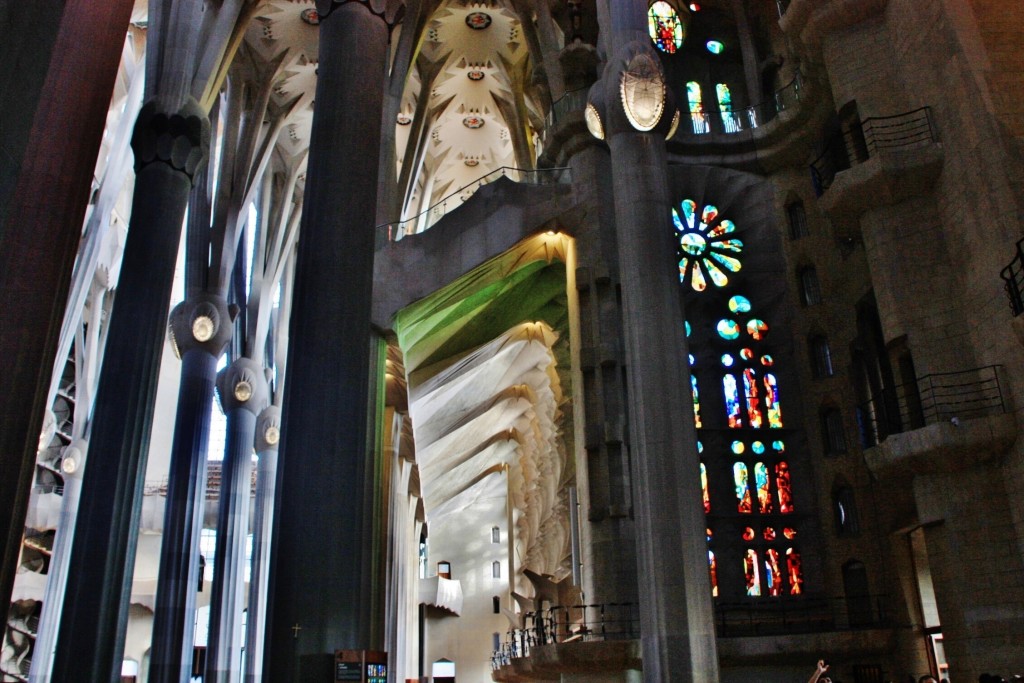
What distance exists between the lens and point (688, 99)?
22516mm

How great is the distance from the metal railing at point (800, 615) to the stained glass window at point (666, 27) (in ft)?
46.0

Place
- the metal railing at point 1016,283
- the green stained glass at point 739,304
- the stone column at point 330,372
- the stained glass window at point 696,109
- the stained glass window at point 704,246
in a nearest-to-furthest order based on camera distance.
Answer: the stone column at point 330,372 < the metal railing at point 1016,283 < the green stained glass at point 739,304 < the stained glass window at point 704,246 < the stained glass window at point 696,109

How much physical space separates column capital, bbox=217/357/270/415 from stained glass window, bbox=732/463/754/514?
53.4 feet

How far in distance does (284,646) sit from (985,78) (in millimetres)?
12417

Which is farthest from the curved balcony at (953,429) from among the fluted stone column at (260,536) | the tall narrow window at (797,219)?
the fluted stone column at (260,536)

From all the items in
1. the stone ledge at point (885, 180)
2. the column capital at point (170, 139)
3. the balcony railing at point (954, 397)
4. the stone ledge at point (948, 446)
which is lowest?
the stone ledge at point (948, 446)

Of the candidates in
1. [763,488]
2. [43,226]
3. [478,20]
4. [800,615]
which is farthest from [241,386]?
[43,226]

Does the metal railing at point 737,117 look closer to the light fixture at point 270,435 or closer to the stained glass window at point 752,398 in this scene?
the stained glass window at point 752,398

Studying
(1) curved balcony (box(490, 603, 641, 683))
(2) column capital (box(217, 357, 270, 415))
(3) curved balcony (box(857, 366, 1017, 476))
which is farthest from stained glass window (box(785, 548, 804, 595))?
(2) column capital (box(217, 357, 270, 415))

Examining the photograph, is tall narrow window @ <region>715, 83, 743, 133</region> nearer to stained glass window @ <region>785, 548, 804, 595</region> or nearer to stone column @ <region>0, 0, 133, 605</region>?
stained glass window @ <region>785, 548, 804, 595</region>

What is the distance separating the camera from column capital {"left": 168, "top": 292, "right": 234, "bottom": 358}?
23109mm

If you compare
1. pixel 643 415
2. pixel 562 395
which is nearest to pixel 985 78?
pixel 643 415

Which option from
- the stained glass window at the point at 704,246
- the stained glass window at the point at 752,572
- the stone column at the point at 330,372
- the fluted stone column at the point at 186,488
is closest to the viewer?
the stone column at the point at 330,372

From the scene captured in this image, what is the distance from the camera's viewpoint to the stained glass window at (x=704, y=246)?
20797 mm
